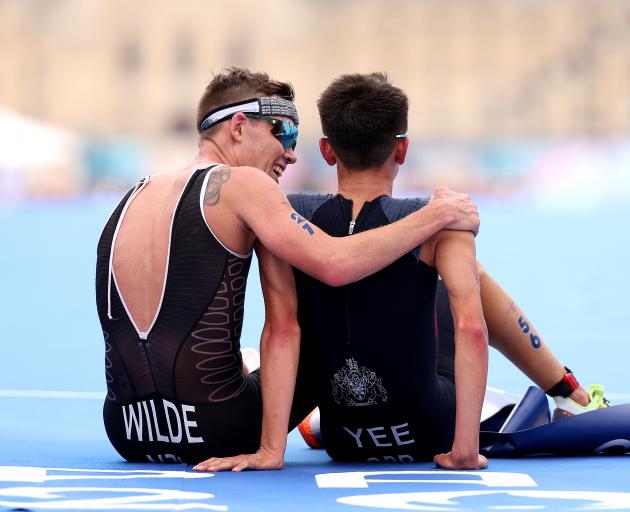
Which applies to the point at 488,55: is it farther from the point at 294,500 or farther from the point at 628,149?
the point at 294,500

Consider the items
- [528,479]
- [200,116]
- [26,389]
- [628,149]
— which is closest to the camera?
[528,479]

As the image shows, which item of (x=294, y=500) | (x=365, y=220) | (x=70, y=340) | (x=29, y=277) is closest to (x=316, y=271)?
(x=365, y=220)

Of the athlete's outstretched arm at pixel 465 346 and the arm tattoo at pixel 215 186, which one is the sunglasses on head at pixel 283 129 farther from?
the athlete's outstretched arm at pixel 465 346

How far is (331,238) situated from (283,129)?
23.0 inches

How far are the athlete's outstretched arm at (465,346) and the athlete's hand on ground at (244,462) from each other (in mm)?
501

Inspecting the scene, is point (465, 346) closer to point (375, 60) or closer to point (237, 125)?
point (237, 125)

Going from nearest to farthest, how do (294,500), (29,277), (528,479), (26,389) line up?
(294,500) < (528,479) < (26,389) < (29,277)

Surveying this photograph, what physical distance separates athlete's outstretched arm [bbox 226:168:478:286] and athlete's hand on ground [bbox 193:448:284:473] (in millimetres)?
562

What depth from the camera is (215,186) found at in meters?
3.88

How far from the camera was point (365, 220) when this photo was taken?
393 centimetres

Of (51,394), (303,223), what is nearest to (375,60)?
(51,394)

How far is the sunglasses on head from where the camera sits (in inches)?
165

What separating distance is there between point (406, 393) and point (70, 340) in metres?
5.16

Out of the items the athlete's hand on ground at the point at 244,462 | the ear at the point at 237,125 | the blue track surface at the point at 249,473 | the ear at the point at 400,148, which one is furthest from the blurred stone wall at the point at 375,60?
the athlete's hand on ground at the point at 244,462
